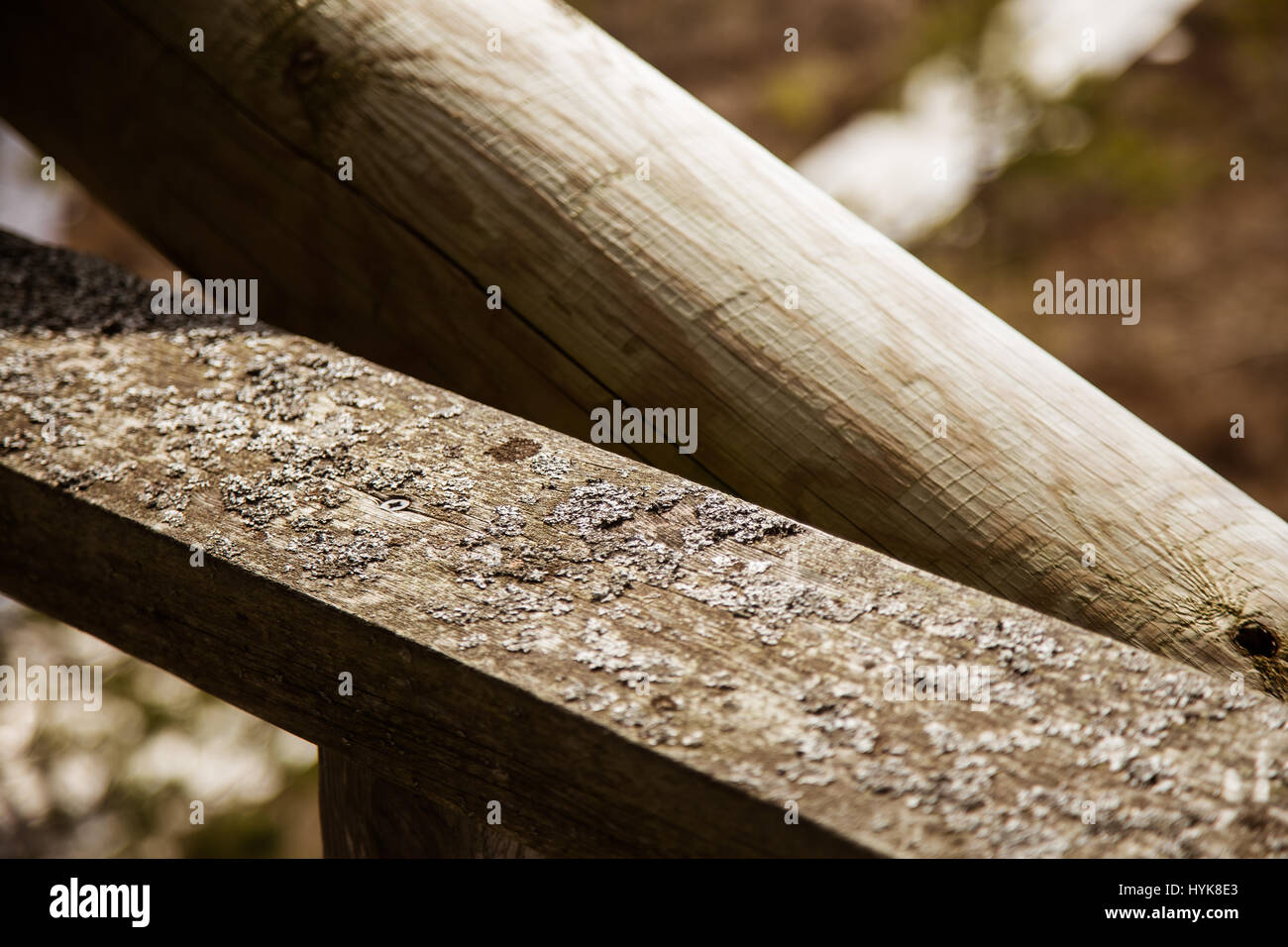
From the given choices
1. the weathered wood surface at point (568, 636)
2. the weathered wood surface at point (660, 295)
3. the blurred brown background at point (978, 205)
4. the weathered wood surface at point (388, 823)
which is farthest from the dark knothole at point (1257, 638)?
the blurred brown background at point (978, 205)

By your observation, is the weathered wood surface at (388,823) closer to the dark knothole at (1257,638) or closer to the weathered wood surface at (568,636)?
the weathered wood surface at (568,636)

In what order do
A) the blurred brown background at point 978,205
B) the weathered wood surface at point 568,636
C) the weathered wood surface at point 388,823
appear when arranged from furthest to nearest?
1. the blurred brown background at point 978,205
2. the weathered wood surface at point 388,823
3. the weathered wood surface at point 568,636

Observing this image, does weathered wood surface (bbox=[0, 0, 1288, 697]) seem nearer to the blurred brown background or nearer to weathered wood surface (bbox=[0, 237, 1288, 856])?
weathered wood surface (bbox=[0, 237, 1288, 856])

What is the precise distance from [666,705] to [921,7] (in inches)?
223

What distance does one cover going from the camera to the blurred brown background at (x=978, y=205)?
351cm

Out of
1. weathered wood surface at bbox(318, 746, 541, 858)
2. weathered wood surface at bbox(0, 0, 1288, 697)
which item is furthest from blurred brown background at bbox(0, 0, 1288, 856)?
weathered wood surface at bbox(0, 0, 1288, 697)

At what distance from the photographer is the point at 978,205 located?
4531mm

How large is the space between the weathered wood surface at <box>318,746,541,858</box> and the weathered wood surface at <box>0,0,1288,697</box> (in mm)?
524

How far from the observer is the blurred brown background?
3512mm

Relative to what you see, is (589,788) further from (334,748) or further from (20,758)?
(20,758)

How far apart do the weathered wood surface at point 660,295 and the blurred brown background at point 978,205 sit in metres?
2.70

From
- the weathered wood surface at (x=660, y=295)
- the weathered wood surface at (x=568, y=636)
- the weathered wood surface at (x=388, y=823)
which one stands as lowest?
the weathered wood surface at (x=388, y=823)
